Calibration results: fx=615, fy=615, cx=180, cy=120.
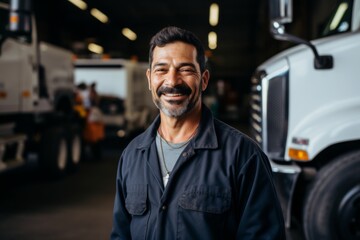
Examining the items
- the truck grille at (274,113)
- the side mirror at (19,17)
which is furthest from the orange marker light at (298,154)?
the side mirror at (19,17)

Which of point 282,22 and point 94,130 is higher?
point 282,22

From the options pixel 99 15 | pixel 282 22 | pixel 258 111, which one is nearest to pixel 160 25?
pixel 99 15

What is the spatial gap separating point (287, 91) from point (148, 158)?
331cm

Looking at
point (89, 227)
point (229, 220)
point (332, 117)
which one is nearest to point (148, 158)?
point (229, 220)

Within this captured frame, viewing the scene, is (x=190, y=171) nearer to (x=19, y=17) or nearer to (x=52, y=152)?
(x=19, y=17)

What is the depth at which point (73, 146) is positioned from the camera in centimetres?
1266

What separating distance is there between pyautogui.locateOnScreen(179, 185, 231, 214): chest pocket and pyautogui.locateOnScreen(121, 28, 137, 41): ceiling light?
1479 inches

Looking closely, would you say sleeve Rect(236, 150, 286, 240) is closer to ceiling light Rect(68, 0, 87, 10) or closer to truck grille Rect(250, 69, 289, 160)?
truck grille Rect(250, 69, 289, 160)

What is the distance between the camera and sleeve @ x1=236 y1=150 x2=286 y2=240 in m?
2.58

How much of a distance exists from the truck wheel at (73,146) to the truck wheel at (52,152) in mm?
533

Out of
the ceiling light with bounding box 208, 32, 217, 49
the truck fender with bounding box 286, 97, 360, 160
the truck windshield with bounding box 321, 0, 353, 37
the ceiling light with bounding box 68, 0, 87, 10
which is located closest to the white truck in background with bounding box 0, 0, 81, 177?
the truck windshield with bounding box 321, 0, 353, 37

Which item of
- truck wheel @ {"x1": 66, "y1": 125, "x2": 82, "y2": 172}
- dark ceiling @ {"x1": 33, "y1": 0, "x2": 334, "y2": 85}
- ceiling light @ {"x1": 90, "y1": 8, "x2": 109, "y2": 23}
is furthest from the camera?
ceiling light @ {"x1": 90, "y1": 8, "x2": 109, "y2": 23}

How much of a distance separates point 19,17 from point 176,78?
5.11 m

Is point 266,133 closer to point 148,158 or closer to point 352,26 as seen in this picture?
point 352,26
